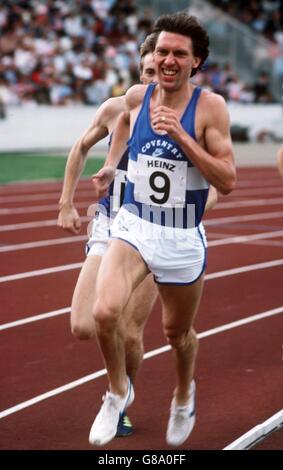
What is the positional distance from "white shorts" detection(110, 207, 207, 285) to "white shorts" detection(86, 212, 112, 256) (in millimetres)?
545

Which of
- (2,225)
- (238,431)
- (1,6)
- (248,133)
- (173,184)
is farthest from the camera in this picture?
(248,133)

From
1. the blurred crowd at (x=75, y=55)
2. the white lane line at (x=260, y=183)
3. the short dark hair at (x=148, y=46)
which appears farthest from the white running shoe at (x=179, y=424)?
the blurred crowd at (x=75, y=55)

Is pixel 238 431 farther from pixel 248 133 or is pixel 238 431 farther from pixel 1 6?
pixel 248 133

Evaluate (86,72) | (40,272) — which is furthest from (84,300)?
(86,72)

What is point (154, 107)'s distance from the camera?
16.5 ft

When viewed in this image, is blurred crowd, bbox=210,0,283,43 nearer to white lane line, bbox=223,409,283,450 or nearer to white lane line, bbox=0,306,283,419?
white lane line, bbox=0,306,283,419

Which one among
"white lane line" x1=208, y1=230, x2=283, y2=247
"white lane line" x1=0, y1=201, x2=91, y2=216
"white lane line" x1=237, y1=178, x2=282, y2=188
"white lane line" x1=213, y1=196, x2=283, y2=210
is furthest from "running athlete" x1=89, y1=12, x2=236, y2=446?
"white lane line" x1=237, y1=178, x2=282, y2=188

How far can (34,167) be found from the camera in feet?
71.8

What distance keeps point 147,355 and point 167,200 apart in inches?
90.9

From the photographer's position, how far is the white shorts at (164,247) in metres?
5.02

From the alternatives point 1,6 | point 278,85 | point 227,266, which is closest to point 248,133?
point 278,85

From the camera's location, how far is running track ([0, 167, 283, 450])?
546 cm

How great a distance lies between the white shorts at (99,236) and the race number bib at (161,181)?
723 mm

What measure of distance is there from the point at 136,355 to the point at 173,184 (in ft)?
3.59
